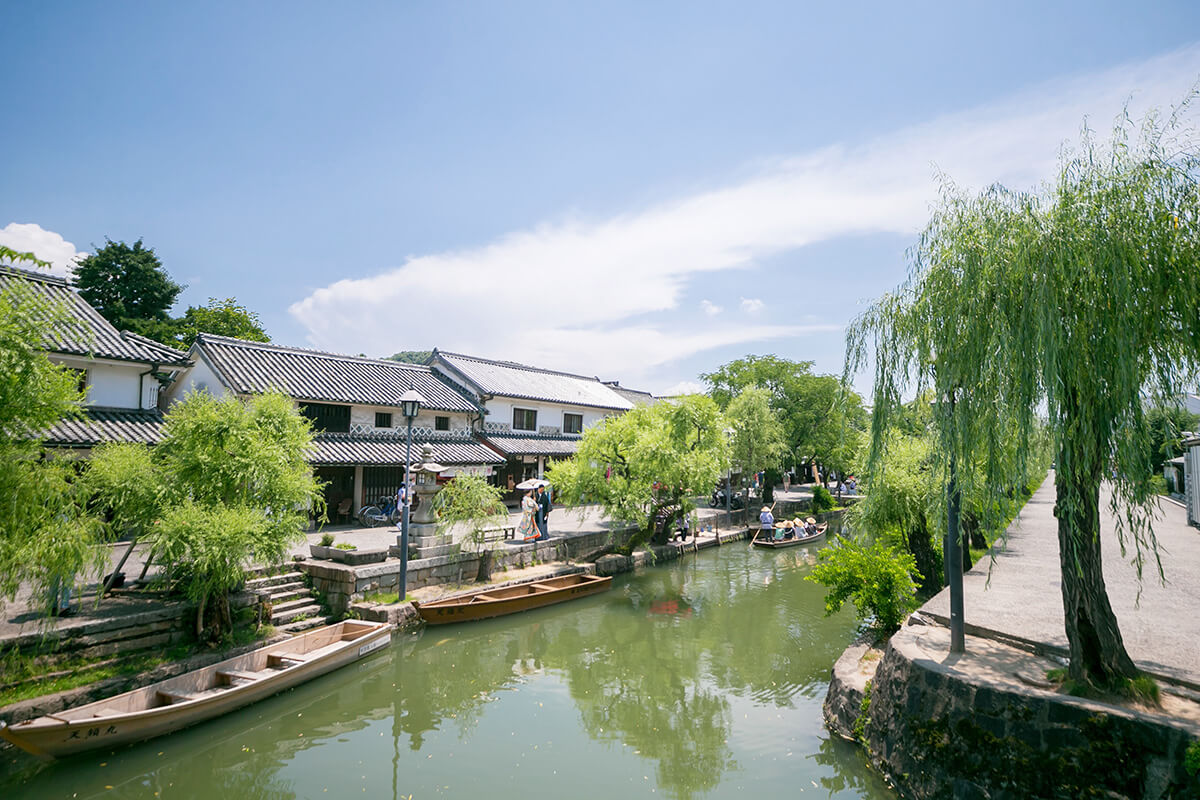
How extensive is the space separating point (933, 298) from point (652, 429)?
48.6ft

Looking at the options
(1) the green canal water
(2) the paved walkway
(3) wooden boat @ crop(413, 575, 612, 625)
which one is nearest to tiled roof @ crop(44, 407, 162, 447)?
(3) wooden boat @ crop(413, 575, 612, 625)

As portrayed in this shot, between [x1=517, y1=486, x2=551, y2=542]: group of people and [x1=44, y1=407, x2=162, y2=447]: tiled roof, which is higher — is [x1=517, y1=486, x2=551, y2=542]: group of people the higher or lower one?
the lower one

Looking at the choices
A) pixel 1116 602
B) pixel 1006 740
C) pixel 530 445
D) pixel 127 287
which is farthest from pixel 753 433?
pixel 127 287

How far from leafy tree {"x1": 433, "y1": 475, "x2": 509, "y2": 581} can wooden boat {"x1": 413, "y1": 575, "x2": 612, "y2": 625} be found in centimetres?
159

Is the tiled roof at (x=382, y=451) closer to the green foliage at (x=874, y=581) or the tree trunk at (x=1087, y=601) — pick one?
the green foliage at (x=874, y=581)

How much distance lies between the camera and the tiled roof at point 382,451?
20.6m

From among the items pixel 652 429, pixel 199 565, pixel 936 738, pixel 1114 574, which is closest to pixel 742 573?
pixel 652 429

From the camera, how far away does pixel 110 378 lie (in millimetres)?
17328

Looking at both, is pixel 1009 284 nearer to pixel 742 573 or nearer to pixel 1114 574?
pixel 1114 574

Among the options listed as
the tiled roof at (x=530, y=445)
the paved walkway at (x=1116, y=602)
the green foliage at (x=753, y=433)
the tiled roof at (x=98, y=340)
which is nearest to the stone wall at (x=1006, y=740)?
the paved walkway at (x=1116, y=602)

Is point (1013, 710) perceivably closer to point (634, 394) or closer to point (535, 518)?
point (535, 518)

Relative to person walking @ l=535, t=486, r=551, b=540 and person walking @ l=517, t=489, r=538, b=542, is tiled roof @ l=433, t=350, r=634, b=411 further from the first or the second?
person walking @ l=517, t=489, r=538, b=542

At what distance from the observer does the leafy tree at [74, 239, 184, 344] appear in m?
30.7

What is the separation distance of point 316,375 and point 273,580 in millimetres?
11265
